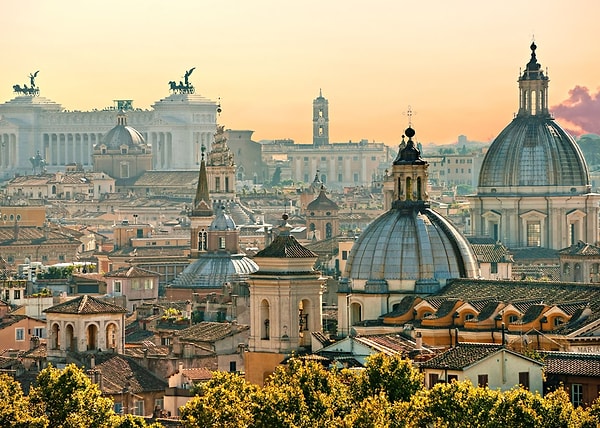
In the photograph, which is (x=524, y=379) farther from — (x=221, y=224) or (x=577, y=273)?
(x=221, y=224)

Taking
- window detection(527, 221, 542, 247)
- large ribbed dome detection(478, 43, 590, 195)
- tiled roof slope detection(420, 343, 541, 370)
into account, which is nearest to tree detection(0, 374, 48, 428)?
tiled roof slope detection(420, 343, 541, 370)

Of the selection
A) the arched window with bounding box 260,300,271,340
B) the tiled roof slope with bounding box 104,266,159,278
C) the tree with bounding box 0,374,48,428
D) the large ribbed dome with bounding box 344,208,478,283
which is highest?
the large ribbed dome with bounding box 344,208,478,283

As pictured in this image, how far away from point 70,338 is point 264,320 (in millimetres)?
9039

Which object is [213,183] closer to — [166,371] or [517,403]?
[166,371]

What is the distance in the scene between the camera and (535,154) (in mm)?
119250

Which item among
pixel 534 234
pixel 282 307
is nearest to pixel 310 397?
pixel 282 307

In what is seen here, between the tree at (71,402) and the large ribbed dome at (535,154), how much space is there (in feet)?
174

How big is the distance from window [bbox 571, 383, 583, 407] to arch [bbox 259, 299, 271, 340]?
14.7 metres

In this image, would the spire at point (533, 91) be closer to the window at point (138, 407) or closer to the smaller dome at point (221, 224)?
the smaller dome at point (221, 224)

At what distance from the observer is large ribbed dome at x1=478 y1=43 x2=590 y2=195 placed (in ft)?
390

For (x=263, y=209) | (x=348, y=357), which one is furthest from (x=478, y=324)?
(x=263, y=209)

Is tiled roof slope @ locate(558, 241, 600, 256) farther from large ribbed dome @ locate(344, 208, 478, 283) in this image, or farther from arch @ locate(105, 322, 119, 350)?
large ribbed dome @ locate(344, 208, 478, 283)

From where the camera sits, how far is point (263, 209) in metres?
193

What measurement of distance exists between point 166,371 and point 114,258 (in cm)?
6090
